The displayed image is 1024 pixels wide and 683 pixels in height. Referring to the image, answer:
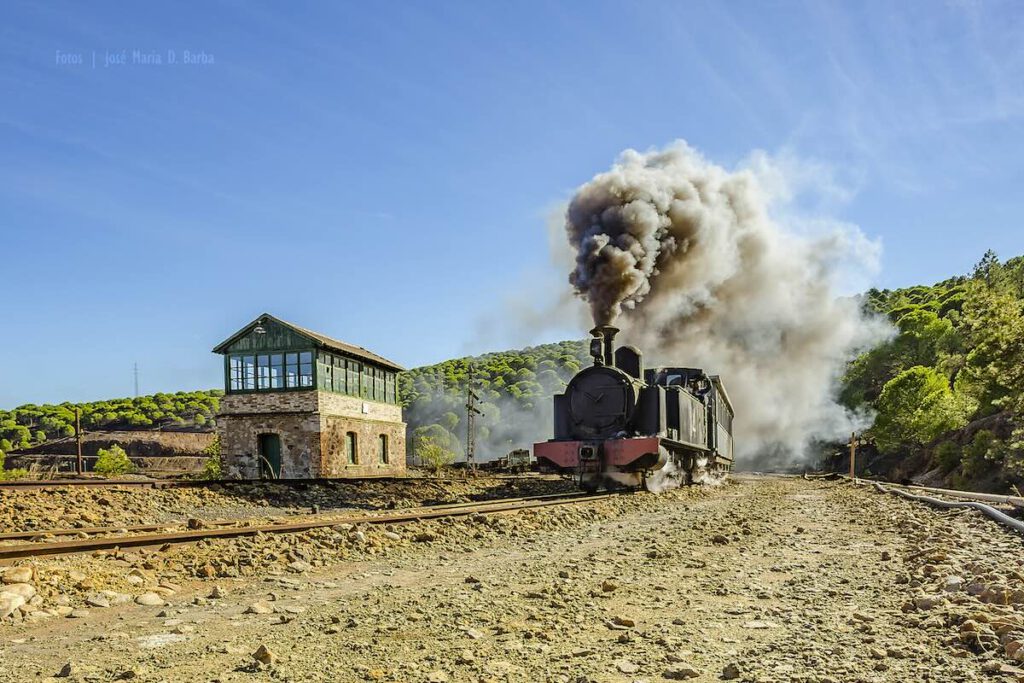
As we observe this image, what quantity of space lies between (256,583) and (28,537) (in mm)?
4543

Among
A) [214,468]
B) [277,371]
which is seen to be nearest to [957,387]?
[277,371]

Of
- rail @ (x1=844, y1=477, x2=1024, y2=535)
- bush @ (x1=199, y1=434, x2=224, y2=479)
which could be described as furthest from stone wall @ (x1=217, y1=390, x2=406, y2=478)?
rail @ (x1=844, y1=477, x2=1024, y2=535)

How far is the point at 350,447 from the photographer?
96.5 feet

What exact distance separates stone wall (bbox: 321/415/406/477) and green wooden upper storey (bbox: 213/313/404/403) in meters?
1.46

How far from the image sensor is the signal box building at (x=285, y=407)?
1072 inches

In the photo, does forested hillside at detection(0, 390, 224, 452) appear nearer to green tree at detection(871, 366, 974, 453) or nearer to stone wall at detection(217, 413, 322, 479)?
stone wall at detection(217, 413, 322, 479)

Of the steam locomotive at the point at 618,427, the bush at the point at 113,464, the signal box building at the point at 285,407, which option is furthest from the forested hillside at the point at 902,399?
the bush at the point at 113,464

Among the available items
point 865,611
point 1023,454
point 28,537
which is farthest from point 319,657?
point 1023,454

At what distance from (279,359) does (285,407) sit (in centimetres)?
184

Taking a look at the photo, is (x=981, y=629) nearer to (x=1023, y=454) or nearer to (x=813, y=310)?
(x=1023, y=454)

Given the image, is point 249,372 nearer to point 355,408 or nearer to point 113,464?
point 355,408

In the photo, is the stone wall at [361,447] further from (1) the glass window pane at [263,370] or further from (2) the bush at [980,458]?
(2) the bush at [980,458]

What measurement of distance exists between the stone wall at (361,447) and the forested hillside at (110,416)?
154 ft

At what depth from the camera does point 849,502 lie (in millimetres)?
16578
